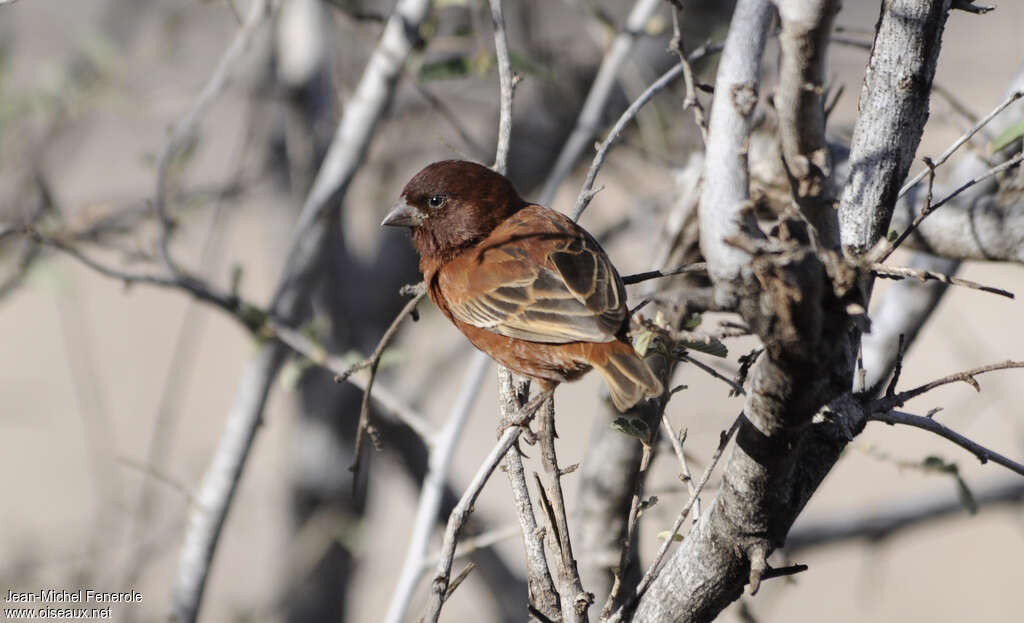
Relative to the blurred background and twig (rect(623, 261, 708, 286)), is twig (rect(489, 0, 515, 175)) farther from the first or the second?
twig (rect(623, 261, 708, 286))

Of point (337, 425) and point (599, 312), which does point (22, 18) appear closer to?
point (337, 425)

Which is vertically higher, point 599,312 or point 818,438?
point 599,312

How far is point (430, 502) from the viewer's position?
3.43 metres

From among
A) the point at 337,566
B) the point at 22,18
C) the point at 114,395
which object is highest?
the point at 22,18

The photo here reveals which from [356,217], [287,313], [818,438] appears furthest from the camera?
[356,217]

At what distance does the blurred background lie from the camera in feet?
15.0

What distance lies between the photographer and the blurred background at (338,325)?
4.57 metres

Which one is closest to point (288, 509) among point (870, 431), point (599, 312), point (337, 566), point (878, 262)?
point (337, 566)

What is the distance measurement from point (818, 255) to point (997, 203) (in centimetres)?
168

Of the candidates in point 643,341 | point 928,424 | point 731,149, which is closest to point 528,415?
point 643,341

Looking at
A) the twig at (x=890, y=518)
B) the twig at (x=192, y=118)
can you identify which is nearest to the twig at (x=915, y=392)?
the twig at (x=192, y=118)

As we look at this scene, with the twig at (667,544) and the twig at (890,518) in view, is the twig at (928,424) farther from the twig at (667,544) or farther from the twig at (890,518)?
the twig at (890,518)

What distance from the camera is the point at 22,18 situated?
9336 millimetres

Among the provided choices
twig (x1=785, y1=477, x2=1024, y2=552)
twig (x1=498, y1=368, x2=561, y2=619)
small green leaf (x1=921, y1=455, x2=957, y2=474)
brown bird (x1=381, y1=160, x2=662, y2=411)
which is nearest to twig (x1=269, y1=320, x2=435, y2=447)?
brown bird (x1=381, y1=160, x2=662, y2=411)
